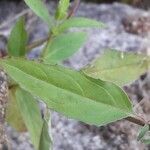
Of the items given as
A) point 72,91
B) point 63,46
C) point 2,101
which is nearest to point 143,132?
point 72,91

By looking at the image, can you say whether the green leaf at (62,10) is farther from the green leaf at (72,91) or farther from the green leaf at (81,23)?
the green leaf at (72,91)

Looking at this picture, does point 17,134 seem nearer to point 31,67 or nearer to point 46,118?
point 46,118

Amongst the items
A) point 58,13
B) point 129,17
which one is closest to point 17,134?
point 58,13

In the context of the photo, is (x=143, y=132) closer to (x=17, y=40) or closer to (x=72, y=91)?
(x=72, y=91)

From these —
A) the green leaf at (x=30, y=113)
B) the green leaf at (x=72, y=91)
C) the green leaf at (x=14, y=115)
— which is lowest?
the green leaf at (x=14, y=115)

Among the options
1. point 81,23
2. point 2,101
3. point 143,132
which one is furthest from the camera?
point 81,23

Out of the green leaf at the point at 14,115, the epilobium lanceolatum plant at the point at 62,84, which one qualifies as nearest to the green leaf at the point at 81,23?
the epilobium lanceolatum plant at the point at 62,84

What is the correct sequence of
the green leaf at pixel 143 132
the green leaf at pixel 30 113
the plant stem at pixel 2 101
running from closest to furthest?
the green leaf at pixel 143 132
the plant stem at pixel 2 101
the green leaf at pixel 30 113
